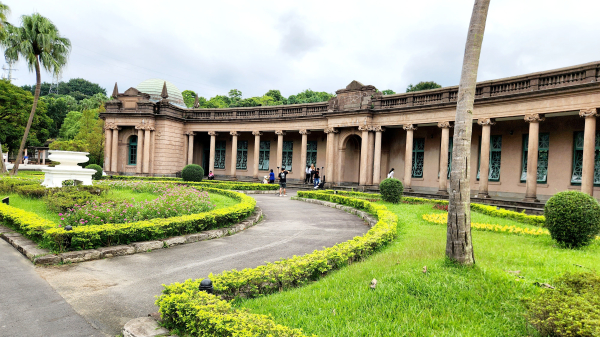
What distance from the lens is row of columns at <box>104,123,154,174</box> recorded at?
2784 cm

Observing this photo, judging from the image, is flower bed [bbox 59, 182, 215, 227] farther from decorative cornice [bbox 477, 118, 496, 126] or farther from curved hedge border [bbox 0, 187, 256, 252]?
decorative cornice [bbox 477, 118, 496, 126]

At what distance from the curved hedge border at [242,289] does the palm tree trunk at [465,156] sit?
6.18 feet

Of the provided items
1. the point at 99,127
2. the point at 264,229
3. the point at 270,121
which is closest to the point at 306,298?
the point at 264,229

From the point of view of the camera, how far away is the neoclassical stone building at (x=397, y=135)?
1611 centimetres

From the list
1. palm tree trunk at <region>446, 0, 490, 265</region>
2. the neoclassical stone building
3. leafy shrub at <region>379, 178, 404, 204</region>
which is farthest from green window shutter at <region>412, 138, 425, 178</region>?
palm tree trunk at <region>446, 0, 490, 265</region>

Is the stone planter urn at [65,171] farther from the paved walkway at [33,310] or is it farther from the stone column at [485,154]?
the stone column at [485,154]

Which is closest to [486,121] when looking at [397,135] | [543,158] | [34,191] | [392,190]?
[543,158]

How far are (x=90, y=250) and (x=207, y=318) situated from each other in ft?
15.2

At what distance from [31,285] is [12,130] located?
139 ft

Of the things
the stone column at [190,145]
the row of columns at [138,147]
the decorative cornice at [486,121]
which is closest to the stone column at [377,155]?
the decorative cornice at [486,121]

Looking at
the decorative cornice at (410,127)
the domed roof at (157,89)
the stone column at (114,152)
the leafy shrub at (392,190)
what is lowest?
the leafy shrub at (392,190)

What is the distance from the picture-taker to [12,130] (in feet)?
122

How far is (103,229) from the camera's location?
23.6ft

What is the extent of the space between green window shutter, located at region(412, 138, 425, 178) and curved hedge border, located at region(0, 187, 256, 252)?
16642mm
